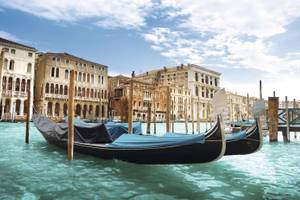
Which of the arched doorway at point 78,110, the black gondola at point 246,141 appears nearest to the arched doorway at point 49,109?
the arched doorway at point 78,110

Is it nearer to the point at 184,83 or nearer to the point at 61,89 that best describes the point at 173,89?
the point at 184,83

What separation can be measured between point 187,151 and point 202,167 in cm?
159

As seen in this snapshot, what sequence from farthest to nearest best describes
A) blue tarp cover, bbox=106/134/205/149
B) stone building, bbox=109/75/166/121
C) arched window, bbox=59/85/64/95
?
1. stone building, bbox=109/75/166/121
2. arched window, bbox=59/85/64/95
3. blue tarp cover, bbox=106/134/205/149

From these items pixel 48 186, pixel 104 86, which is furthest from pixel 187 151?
pixel 104 86

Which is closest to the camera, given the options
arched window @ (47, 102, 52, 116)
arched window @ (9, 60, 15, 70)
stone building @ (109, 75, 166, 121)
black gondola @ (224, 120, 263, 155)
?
black gondola @ (224, 120, 263, 155)

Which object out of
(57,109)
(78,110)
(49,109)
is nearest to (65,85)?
(57,109)

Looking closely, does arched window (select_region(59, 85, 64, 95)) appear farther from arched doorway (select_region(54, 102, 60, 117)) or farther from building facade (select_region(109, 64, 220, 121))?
building facade (select_region(109, 64, 220, 121))

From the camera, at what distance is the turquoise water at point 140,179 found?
12.7ft

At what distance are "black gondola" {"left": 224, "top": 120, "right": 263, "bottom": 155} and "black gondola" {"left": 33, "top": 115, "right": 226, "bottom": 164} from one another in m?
1.20

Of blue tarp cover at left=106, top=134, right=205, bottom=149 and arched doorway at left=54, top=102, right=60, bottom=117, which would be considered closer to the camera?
blue tarp cover at left=106, top=134, right=205, bottom=149

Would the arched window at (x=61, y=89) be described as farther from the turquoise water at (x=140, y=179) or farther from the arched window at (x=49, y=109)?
the turquoise water at (x=140, y=179)

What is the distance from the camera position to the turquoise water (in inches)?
153

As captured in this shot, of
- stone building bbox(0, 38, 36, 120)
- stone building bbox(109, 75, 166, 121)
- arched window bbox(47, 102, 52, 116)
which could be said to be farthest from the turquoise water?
stone building bbox(109, 75, 166, 121)

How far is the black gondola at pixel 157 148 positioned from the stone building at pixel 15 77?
20.5 meters
